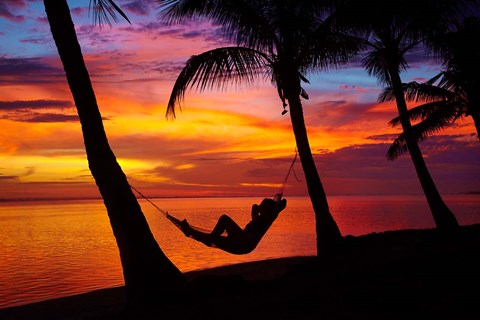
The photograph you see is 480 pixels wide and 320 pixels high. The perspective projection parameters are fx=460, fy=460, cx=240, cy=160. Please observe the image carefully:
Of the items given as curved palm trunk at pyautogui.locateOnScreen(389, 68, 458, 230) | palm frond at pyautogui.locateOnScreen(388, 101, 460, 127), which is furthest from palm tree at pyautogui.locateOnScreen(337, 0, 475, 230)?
palm frond at pyautogui.locateOnScreen(388, 101, 460, 127)

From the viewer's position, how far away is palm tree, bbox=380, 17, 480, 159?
43.8 feet

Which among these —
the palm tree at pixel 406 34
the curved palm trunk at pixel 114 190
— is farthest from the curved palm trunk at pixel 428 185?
the curved palm trunk at pixel 114 190

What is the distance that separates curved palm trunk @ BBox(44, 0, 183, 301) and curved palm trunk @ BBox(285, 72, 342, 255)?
357cm

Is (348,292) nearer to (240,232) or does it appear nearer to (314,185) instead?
(240,232)

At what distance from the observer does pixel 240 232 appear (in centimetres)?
837

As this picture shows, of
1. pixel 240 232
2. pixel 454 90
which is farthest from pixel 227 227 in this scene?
pixel 454 90

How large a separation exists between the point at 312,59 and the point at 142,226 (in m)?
5.34

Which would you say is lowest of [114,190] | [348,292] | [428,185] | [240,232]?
[348,292]

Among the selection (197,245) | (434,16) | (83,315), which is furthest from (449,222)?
(197,245)

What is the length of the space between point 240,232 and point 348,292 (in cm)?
312

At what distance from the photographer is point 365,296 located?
5281mm

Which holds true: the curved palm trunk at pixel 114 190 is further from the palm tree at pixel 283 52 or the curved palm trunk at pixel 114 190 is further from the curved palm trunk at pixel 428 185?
the curved palm trunk at pixel 428 185

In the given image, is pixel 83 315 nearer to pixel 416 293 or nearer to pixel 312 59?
pixel 416 293

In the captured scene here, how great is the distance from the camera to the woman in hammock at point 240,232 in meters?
8.13
